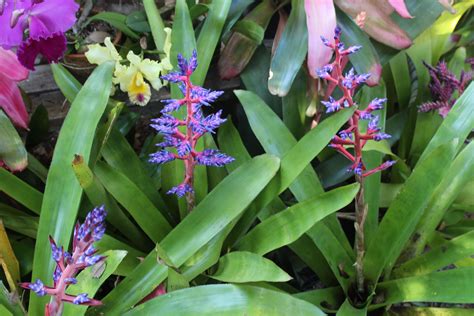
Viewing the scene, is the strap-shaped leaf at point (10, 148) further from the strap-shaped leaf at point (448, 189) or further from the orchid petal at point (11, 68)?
the strap-shaped leaf at point (448, 189)

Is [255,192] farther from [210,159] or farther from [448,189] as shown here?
[448,189]

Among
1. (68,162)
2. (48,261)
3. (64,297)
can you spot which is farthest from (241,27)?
(64,297)

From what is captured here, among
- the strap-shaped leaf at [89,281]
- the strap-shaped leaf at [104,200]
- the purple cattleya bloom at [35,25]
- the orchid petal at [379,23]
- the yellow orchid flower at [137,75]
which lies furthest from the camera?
the orchid petal at [379,23]

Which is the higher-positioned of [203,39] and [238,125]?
[203,39]

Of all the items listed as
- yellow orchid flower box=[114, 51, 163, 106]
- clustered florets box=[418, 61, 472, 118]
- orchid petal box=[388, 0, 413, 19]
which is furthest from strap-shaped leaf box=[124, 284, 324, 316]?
orchid petal box=[388, 0, 413, 19]

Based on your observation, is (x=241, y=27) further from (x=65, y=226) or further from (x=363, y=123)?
(x=65, y=226)

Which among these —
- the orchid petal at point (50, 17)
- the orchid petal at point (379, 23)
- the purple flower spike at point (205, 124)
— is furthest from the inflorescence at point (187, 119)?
the orchid petal at point (379, 23)

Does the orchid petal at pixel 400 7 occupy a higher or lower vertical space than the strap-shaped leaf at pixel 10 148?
higher
